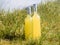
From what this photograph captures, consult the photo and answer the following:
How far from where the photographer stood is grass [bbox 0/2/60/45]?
381cm

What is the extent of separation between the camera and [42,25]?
14.3 ft

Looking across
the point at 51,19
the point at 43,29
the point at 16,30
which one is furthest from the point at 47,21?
the point at 16,30

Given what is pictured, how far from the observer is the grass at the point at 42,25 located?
12.5 ft

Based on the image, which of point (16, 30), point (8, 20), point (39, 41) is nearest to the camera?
point (39, 41)

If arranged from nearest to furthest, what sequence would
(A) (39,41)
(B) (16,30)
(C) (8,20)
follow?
1. (A) (39,41)
2. (B) (16,30)
3. (C) (8,20)

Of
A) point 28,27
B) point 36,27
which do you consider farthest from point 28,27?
point 36,27

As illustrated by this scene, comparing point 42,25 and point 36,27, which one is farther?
point 42,25

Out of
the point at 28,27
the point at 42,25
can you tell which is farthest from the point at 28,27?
the point at 42,25

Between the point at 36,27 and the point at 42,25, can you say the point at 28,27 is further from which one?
the point at 42,25

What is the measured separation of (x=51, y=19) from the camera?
180 inches

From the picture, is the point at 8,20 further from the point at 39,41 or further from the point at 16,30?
the point at 39,41

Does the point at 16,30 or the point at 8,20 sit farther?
the point at 8,20

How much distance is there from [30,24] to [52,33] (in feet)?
1.53

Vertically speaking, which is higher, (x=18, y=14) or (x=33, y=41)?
(x=18, y=14)
